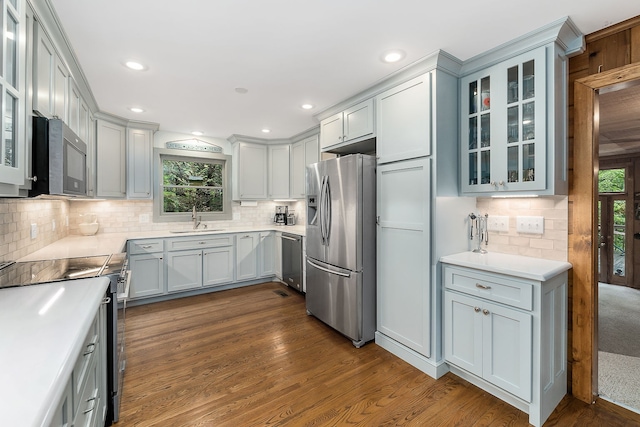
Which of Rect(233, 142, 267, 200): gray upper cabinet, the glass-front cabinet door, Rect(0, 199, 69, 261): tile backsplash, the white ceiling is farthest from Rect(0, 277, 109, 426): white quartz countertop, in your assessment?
Rect(233, 142, 267, 200): gray upper cabinet

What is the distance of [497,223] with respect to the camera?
7.90ft

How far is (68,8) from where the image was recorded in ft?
5.58

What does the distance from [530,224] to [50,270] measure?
3.23 metres

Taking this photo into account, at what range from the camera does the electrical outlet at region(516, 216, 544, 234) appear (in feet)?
7.11

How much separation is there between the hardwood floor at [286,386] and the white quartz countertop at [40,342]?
973 millimetres

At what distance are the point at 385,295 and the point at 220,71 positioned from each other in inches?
92.7

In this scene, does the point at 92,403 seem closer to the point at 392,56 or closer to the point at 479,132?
the point at 392,56

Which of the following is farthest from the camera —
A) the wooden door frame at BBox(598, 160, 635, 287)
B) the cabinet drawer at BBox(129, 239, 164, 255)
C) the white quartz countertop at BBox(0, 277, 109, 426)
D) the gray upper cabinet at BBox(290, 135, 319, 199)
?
the wooden door frame at BBox(598, 160, 635, 287)

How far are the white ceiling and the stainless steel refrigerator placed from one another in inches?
31.3

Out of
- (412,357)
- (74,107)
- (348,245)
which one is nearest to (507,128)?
(348,245)

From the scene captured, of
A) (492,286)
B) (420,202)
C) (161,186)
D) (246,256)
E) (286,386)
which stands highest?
(161,186)

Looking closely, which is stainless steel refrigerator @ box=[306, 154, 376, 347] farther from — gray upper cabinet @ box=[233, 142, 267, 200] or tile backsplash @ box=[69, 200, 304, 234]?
tile backsplash @ box=[69, 200, 304, 234]

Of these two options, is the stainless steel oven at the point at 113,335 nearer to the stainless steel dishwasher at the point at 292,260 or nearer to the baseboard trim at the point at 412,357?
the baseboard trim at the point at 412,357

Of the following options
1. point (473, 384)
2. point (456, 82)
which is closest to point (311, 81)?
point (456, 82)
